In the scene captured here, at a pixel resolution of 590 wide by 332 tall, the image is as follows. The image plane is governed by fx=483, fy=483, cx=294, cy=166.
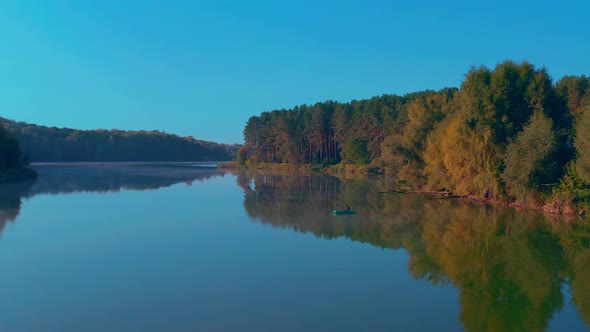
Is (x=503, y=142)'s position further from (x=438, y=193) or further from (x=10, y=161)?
(x=10, y=161)

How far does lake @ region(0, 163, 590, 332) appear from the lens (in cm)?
1040

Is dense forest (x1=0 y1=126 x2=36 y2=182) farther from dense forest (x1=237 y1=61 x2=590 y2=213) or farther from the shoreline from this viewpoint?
dense forest (x1=237 y1=61 x2=590 y2=213)

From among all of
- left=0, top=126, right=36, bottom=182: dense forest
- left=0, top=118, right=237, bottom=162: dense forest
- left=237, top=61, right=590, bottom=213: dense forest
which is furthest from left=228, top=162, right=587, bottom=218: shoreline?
left=0, top=118, right=237, bottom=162: dense forest

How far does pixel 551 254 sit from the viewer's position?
1678cm

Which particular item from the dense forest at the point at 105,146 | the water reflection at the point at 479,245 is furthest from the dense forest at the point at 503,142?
the dense forest at the point at 105,146

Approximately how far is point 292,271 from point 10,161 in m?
46.8

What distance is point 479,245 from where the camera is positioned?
60.4 ft

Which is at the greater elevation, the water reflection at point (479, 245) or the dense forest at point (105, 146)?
the dense forest at point (105, 146)

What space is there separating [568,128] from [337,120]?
50.4 m

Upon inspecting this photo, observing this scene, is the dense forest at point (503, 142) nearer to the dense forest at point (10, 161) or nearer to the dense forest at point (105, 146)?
the dense forest at point (10, 161)

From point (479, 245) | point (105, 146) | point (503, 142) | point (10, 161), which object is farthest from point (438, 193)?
point (105, 146)

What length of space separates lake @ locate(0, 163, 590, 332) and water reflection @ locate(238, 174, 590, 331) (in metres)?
0.07

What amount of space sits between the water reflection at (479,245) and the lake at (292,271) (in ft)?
0.22

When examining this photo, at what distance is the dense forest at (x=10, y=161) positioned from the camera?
155ft
